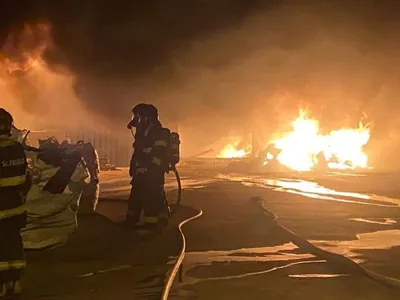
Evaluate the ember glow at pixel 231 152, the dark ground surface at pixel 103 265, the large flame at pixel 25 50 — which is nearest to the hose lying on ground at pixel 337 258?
the dark ground surface at pixel 103 265

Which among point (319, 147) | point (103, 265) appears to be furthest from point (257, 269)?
point (319, 147)

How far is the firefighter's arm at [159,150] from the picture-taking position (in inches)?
335

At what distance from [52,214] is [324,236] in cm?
380

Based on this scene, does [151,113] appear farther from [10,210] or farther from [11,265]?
[11,265]

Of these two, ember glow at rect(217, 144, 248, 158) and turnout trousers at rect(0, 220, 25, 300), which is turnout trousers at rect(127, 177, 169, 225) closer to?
turnout trousers at rect(0, 220, 25, 300)

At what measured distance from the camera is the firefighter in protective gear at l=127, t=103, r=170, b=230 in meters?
8.53

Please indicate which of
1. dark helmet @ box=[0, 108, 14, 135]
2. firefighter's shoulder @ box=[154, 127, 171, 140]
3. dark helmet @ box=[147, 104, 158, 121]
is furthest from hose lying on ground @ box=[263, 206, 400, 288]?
dark helmet @ box=[0, 108, 14, 135]

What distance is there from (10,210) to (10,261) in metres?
0.41

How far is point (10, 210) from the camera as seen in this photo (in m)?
4.79

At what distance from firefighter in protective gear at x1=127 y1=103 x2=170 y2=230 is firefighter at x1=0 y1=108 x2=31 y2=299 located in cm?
370

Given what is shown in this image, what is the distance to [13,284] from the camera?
482cm

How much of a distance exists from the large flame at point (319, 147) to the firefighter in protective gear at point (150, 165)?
928 inches

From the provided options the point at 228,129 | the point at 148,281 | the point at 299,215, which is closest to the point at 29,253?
the point at 148,281

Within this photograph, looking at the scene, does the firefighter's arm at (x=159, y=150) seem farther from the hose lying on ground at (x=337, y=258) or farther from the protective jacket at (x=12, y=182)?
the protective jacket at (x=12, y=182)
